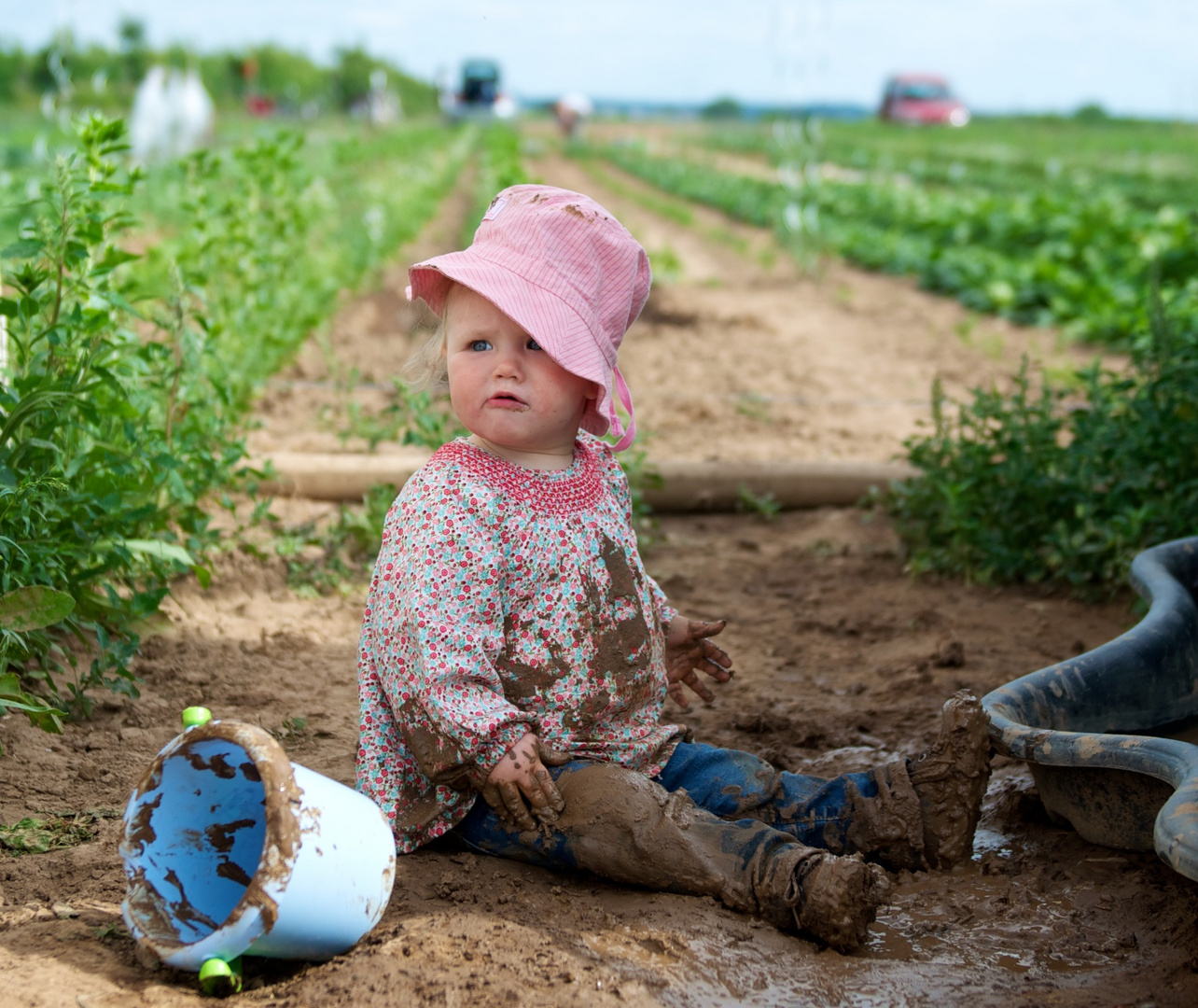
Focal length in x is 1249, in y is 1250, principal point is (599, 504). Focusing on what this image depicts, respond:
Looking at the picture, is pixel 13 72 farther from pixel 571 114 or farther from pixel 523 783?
pixel 523 783

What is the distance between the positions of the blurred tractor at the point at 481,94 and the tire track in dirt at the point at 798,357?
4367cm

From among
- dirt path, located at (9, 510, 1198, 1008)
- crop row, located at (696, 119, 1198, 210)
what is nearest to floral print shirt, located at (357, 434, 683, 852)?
dirt path, located at (9, 510, 1198, 1008)

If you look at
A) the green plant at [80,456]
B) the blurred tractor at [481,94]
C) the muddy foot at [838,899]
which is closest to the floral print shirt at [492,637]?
the muddy foot at [838,899]

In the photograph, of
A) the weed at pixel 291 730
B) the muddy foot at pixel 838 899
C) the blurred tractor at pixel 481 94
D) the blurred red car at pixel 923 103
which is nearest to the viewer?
the muddy foot at pixel 838 899

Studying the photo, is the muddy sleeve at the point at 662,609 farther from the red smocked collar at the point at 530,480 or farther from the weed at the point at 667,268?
the weed at the point at 667,268

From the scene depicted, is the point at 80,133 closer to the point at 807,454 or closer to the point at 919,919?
the point at 919,919

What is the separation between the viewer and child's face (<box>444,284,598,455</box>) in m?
2.17

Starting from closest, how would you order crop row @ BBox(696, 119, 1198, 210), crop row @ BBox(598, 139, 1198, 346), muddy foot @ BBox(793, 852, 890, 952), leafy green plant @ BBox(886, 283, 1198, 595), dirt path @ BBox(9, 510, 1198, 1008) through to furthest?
dirt path @ BBox(9, 510, 1198, 1008), muddy foot @ BBox(793, 852, 890, 952), leafy green plant @ BBox(886, 283, 1198, 595), crop row @ BBox(598, 139, 1198, 346), crop row @ BBox(696, 119, 1198, 210)

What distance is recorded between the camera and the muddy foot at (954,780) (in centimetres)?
221

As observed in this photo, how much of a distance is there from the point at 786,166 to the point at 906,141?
22279 millimetres

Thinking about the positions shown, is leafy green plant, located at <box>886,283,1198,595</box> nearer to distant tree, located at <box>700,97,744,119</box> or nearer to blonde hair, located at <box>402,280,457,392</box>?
blonde hair, located at <box>402,280,457,392</box>

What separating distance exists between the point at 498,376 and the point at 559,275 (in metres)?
0.21

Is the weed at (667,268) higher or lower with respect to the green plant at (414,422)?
higher

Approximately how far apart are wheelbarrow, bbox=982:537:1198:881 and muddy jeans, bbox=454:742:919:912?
26 cm
